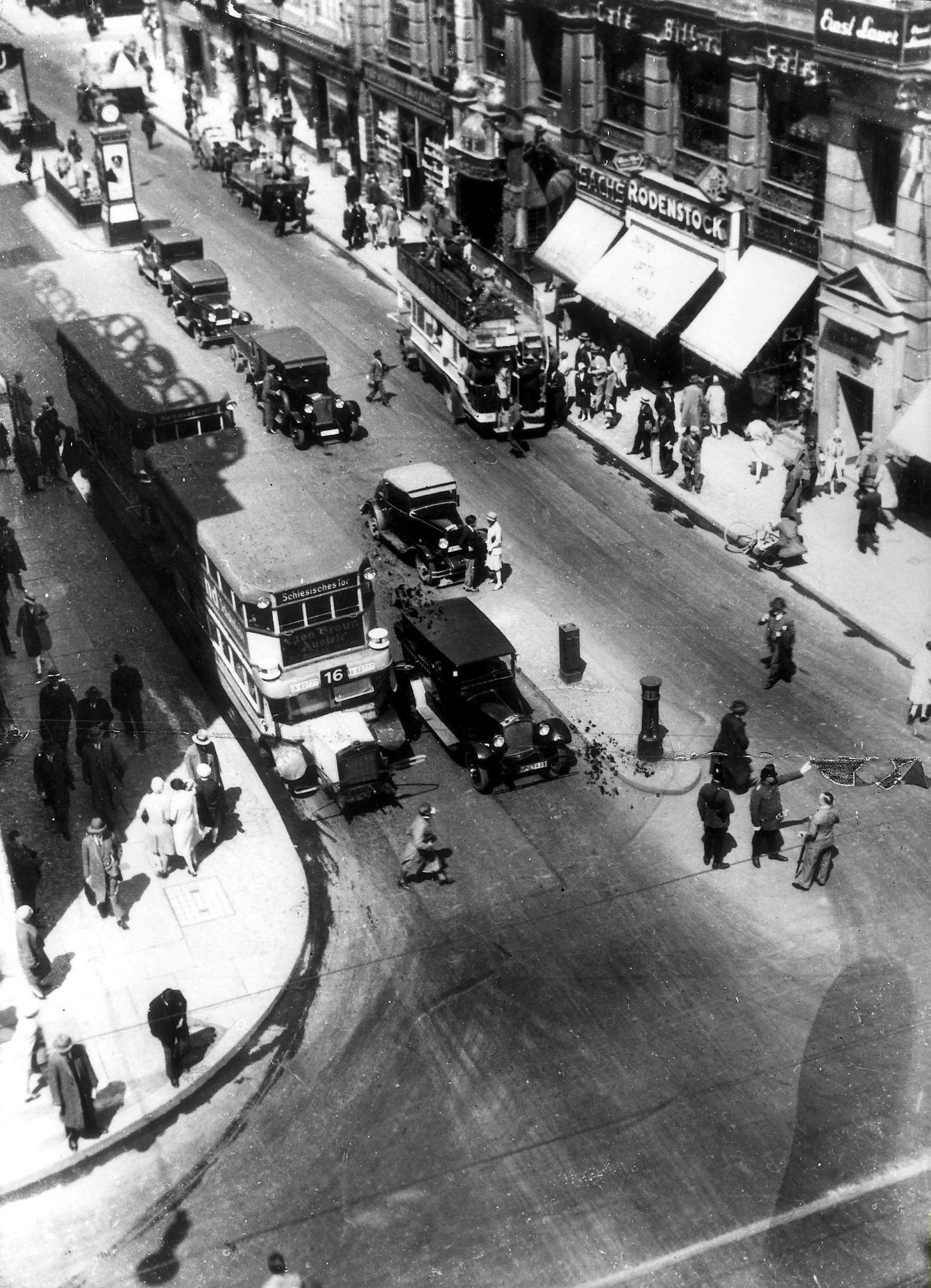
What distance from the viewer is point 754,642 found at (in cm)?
2958

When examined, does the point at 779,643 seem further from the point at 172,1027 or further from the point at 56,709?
the point at 172,1027

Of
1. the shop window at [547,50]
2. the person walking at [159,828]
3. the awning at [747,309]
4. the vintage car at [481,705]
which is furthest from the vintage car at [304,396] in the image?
the person walking at [159,828]

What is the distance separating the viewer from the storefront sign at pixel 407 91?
51.2 metres

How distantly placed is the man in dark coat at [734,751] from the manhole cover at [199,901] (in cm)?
803

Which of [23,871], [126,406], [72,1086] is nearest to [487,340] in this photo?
[126,406]

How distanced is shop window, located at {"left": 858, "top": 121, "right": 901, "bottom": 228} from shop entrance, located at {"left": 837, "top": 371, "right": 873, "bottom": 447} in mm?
3495

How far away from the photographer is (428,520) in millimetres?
31781

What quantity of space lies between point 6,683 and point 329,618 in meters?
7.33

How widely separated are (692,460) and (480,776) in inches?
485

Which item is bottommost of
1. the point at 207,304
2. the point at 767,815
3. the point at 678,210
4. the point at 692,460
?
the point at 767,815

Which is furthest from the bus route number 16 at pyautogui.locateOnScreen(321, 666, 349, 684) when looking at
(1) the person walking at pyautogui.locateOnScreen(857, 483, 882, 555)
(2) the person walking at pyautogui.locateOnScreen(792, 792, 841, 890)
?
(1) the person walking at pyautogui.locateOnScreen(857, 483, 882, 555)

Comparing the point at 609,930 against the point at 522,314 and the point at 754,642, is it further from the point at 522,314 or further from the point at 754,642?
the point at 522,314

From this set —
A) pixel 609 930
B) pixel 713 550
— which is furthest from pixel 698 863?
pixel 713 550

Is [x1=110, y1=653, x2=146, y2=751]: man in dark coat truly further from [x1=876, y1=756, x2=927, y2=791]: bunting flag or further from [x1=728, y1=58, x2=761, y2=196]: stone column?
[x1=728, y1=58, x2=761, y2=196]: stone column
